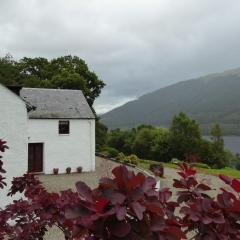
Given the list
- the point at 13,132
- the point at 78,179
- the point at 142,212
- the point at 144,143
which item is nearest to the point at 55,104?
the point at 78,179

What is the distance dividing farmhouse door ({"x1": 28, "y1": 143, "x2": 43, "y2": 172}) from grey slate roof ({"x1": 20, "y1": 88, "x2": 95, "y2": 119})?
7.26 ft

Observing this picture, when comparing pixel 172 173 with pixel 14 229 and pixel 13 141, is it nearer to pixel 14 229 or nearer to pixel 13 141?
pixel 13 141

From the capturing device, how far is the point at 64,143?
32969 mm

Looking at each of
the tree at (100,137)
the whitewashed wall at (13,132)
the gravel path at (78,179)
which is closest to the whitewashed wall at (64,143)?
the gravel path at (78,179)

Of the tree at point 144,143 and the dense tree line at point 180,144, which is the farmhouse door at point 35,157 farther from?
the tree at point 144,143

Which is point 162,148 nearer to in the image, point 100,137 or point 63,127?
point 100,137

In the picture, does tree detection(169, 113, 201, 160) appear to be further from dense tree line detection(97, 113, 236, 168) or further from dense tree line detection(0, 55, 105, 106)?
dense tree line detection(0, 55, 105, 106)

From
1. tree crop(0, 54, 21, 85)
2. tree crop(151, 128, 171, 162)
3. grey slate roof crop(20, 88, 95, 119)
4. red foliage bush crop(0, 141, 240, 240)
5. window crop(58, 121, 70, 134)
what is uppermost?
tree crop(0, 54, 21, 85)

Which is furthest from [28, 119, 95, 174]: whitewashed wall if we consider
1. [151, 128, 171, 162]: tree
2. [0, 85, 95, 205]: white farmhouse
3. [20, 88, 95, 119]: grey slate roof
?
[151, 128, 171, 162]: tree

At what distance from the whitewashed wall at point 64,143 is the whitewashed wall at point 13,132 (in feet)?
45.2

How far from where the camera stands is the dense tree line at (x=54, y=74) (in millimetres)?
52469

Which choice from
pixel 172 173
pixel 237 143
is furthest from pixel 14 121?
pixel 237 143

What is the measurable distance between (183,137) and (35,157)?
22.7 metres

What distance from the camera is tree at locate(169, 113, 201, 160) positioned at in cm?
4978
